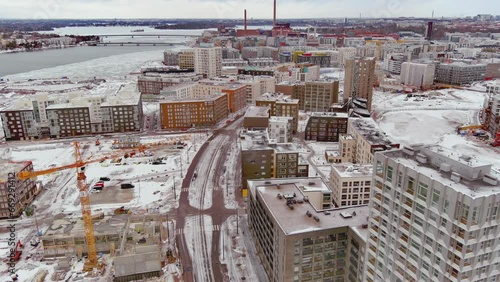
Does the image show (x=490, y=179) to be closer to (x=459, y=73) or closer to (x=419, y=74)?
(x=419, y=74)

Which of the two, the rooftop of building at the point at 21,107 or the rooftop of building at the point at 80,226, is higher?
the rooftop of building at the point at 21,107

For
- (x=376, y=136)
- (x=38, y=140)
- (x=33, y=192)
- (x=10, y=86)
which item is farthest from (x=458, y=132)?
(x=10, y=86)

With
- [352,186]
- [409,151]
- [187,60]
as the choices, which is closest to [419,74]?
[187,60]

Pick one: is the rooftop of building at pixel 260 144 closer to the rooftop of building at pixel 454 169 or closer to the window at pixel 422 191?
the rooftop of building at pixel 454 169

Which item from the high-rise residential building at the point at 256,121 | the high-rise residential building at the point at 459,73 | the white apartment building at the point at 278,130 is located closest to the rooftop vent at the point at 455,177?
the white apartment building at the point at 278,130

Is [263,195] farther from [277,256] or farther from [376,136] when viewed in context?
[376,136]
